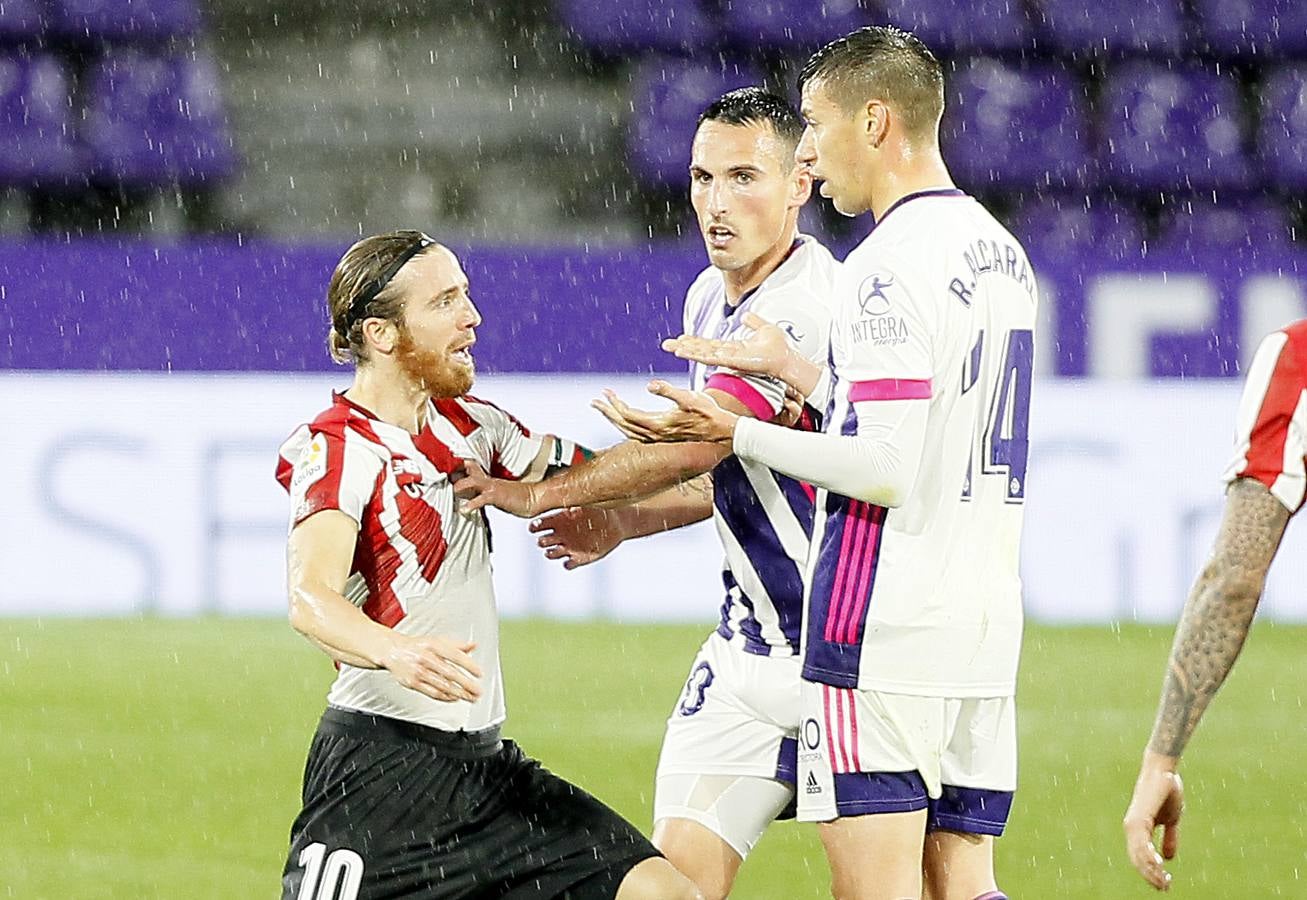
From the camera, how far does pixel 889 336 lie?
316cm


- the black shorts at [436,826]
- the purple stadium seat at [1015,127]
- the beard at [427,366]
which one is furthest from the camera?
the purple stadium seat at [1015,127]

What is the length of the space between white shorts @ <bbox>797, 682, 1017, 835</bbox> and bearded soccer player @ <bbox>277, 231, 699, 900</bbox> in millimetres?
389

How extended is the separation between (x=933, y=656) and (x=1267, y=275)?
6.95 meters

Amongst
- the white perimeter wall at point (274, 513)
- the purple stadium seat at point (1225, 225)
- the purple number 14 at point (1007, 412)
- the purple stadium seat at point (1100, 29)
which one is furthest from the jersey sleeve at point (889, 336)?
the purple stadium seat at point (1100, 29)

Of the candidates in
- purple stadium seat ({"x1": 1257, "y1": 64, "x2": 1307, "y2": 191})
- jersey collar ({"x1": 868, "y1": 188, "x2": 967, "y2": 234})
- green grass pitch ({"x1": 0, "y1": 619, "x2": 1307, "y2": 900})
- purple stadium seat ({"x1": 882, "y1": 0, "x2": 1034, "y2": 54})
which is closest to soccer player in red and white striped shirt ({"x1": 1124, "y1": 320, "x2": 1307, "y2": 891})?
jersey collar ({"x1": 868, "y1": 188, "x2": 967, "y2": 234})

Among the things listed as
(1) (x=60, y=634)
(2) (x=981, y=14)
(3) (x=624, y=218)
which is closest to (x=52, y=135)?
(3) (x=624, y=218)

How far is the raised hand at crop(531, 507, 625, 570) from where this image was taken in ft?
13.6

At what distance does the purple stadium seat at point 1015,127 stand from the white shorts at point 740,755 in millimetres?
9296

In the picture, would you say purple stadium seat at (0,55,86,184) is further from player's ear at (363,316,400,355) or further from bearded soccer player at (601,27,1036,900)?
bearded soccer player at (601,27,1036,900)

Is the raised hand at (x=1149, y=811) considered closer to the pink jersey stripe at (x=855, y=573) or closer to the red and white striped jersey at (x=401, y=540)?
the pink jersey stripe at (x=855, y=573)

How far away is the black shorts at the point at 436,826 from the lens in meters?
3.40

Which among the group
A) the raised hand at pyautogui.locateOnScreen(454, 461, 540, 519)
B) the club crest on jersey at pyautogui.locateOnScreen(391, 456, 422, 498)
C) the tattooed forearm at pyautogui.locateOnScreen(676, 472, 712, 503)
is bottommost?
the tattooed forearm at pyautogui.locateOnScreen(676, 472, 712, 503)

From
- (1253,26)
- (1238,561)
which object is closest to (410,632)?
(1238,561)

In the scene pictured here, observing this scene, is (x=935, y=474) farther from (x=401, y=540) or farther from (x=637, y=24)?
(x=637, y=24)
